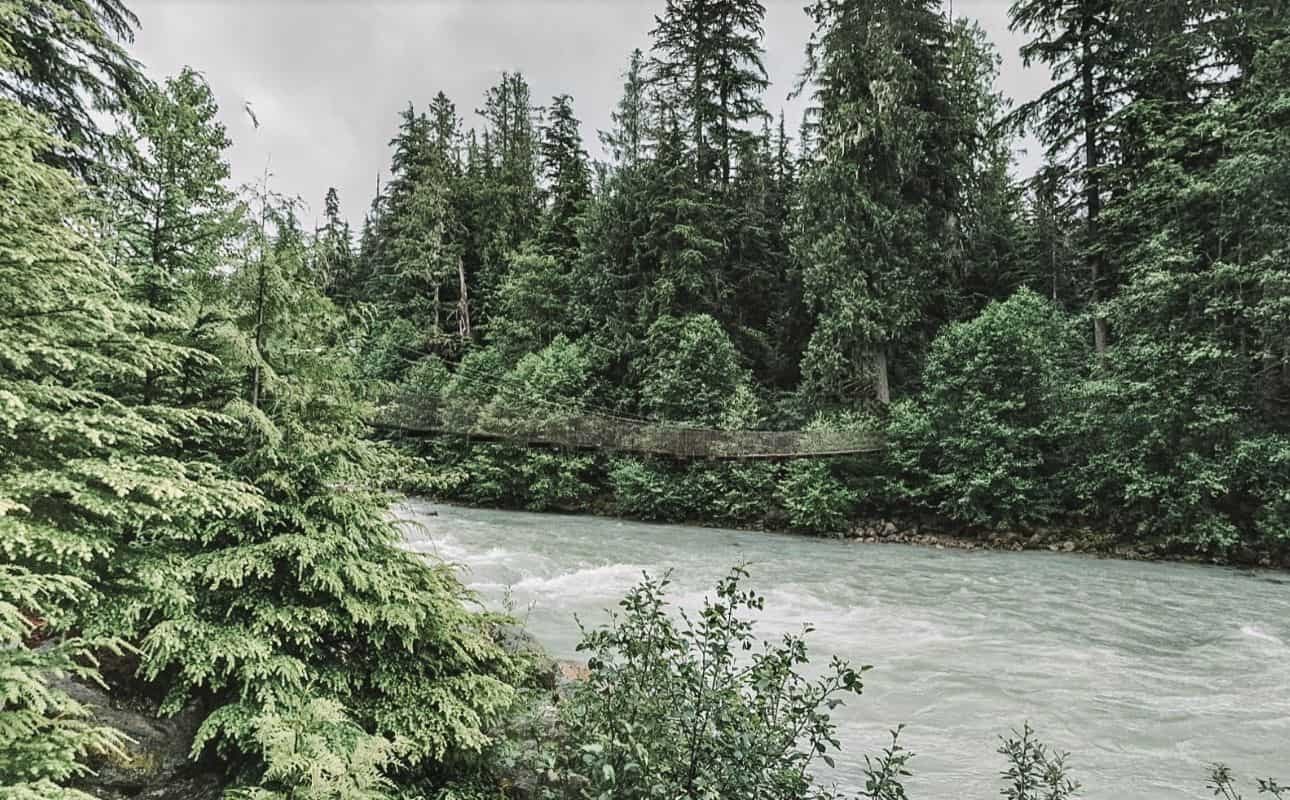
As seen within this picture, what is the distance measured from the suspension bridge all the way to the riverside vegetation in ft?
1.58

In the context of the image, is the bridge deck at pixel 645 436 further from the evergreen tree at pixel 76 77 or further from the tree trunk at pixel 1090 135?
the evergreen tree at pixel 76 77

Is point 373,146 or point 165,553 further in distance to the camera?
point 373,146

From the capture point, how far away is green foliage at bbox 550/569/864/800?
5.92ft

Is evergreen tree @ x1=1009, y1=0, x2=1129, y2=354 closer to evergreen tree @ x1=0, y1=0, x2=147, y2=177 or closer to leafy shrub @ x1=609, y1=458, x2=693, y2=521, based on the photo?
leafy shrub @ x1=609, y1=458, x2=693, y2=521

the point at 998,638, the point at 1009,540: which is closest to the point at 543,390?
the point at 1009,540

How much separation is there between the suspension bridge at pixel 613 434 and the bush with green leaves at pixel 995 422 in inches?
44.4

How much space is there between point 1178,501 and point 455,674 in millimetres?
10942

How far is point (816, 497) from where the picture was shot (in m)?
12.3

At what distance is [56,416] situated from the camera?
70.2 inches

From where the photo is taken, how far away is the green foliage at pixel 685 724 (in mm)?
1805

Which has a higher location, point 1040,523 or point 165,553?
point 165,553

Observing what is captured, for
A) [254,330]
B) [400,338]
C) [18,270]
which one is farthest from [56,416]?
[400,338]

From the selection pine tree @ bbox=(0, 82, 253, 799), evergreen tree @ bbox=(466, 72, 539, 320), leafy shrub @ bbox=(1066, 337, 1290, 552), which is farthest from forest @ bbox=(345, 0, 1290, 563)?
evergreen tree @ bbox=(466, 72, 539, 320)

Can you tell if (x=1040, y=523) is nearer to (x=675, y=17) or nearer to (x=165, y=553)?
(x=165, y=553)
